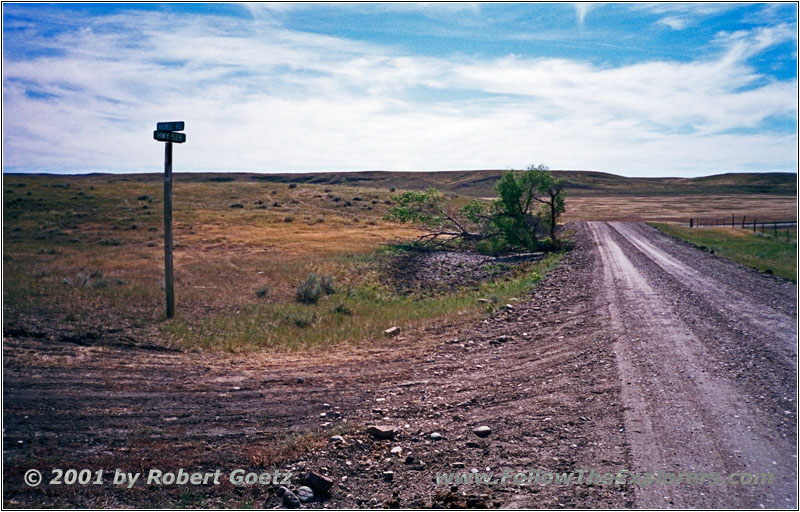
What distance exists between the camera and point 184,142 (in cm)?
1277

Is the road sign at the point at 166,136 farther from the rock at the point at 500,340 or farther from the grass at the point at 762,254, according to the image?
the grass at the point at 762,254

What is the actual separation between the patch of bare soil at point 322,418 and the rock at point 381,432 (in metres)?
0.06

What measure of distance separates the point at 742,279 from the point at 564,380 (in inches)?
466

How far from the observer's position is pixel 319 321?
1285 cm

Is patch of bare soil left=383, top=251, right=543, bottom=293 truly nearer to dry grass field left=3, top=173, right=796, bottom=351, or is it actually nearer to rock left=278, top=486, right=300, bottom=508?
dry grass field left=3, top=173, right=796, bottom=351

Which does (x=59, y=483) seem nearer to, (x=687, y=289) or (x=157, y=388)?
(x=157, y=388)

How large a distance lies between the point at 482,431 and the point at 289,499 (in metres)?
2.16

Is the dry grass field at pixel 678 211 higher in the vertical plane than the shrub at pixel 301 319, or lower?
higher

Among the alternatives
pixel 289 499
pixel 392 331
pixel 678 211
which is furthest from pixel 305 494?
pixel 678 211

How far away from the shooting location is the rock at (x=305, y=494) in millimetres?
4599

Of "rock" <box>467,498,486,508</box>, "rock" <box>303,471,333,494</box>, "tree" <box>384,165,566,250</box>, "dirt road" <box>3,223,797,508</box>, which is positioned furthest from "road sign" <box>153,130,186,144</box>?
"tree" <box>384,165,566,250</box>

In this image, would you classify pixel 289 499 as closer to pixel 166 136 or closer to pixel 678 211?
pixel 166 136

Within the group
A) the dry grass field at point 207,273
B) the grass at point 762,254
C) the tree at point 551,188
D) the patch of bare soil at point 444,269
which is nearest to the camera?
the dry grass field at point 207,273

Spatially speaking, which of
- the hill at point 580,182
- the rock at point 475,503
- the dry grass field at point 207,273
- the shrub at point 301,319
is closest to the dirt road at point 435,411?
the rock at point 475,503
